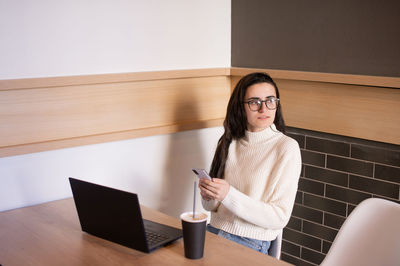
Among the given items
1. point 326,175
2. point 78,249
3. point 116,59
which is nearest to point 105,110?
point 116,59

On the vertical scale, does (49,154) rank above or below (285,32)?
below

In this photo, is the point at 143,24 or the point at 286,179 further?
the point at 143,24

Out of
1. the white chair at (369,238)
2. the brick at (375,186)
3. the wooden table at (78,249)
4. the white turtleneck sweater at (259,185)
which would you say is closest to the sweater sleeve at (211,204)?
the white turtleneck sweater at (259,185)

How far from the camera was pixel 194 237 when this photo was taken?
4.08ft

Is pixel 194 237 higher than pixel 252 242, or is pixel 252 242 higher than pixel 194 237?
pixel 194 237

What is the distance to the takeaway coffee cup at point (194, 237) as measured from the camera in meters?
1.24

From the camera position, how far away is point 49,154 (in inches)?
72.1

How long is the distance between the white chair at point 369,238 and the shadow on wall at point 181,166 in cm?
97

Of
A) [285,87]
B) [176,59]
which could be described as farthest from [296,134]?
[176,59]

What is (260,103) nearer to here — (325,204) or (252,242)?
(252,242)

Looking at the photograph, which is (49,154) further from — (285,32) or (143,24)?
(285,32)

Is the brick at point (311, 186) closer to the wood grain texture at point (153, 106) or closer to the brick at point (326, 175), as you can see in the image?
the brick at point (326, 175)

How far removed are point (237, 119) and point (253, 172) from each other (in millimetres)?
220

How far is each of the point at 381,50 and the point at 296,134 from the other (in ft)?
1.78
